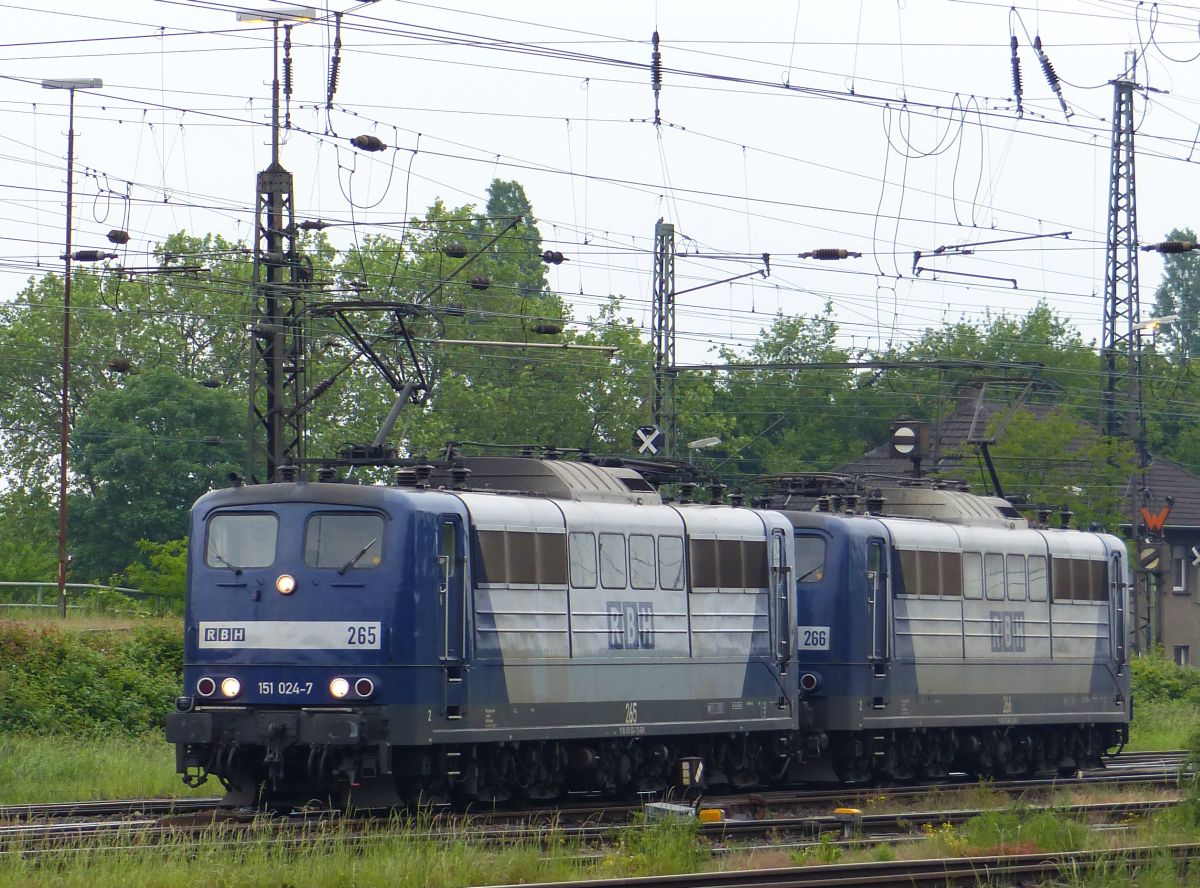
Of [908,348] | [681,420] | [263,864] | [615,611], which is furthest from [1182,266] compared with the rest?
[263,864]

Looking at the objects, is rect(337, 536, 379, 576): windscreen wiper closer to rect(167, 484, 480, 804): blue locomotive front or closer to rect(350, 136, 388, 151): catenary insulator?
rect(167, 484, 480, 804): blue locomotive front

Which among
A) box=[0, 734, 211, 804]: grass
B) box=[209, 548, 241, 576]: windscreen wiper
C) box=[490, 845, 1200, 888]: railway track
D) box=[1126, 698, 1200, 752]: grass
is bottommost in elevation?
box=[1126, 698, 1200, 752]: grass

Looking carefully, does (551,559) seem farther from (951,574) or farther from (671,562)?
(951,574)

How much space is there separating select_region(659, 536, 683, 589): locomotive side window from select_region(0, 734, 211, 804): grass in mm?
5369

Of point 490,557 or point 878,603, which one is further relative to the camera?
point 878,603

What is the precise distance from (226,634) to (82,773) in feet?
18.9

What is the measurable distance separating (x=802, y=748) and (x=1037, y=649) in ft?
14.8

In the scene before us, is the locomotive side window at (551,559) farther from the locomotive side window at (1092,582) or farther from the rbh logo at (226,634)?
the locomotive side window at (1092,582)

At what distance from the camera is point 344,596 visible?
17141mm

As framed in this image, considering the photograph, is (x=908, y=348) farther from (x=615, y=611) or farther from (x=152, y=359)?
(x=615, y=611)

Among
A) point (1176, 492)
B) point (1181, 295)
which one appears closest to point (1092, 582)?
point (1176, 492)

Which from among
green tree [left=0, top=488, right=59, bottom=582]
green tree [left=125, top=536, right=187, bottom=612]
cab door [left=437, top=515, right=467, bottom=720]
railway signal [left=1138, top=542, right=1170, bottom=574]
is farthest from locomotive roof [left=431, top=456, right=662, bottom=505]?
green tree [left=0, top=488, right=59, bottom=582]

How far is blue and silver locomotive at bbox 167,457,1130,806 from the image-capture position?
56.1ft

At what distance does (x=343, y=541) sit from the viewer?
17359 millimetres
